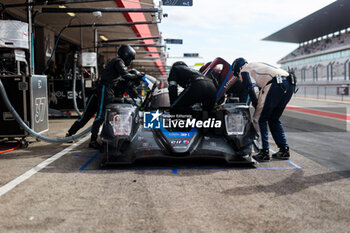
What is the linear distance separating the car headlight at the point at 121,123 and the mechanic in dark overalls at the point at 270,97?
1941 mm

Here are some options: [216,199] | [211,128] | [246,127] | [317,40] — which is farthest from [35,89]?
[317,40]

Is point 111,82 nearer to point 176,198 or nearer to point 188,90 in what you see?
point 188,90

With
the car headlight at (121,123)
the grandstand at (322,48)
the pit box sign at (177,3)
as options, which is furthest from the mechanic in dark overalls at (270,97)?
the grandstand at (322,48)

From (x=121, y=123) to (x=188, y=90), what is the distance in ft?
4.03

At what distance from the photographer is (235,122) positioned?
5.11 metres

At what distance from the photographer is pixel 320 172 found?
471 centimetres

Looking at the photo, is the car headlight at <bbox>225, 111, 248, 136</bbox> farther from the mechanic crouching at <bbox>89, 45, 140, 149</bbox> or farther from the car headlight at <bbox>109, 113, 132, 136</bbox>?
the mechanic crouching at <bbox>89, 45, 140, 149</bbox>

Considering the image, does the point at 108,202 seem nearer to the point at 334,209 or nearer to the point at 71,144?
the point at 334,209

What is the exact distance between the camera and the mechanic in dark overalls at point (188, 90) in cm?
561

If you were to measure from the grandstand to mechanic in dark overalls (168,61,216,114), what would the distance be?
2880cm

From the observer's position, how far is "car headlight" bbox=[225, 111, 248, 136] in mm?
5082

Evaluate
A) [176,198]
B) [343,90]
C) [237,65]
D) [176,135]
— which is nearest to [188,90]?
[176,135]

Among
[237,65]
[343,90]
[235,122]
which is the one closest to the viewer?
[235,122]

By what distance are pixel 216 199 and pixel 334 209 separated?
3.39 feet
